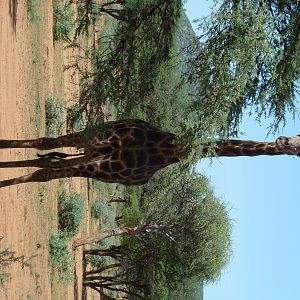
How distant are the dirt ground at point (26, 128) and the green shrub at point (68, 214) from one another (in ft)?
1.80

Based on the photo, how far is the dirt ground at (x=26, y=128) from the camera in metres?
12.9

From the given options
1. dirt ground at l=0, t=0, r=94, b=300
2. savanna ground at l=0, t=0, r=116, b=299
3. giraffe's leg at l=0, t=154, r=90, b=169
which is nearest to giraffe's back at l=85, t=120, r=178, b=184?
giraffe's leg at l=0, t=154, r=90, b=169

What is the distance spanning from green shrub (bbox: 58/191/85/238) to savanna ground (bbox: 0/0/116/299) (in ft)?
1.20

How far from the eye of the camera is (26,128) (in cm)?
1490

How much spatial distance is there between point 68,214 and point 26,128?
4.23 metres

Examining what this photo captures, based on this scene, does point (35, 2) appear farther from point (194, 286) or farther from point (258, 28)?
point (194, 286)

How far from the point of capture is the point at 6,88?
13266mm

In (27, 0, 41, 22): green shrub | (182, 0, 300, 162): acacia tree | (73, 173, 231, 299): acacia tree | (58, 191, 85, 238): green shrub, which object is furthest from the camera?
(73, 173, 231, 299): acacia tree

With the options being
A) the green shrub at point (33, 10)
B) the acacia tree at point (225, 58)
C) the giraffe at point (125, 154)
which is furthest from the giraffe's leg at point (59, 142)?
the green shrub at point (33, 10)

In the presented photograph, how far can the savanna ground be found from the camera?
1287 centimetres

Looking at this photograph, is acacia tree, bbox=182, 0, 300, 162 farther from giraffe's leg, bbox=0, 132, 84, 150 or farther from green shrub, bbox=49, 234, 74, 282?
green shrub, bbox=49, 234, 74, 282

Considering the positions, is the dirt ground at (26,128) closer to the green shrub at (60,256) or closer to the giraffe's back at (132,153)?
the green shrub at (60,256)

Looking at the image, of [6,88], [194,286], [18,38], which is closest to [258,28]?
[6,88]

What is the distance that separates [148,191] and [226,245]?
7944 millimetres
